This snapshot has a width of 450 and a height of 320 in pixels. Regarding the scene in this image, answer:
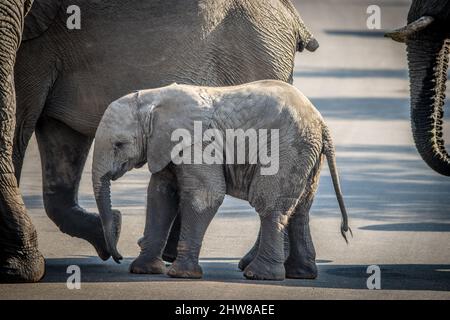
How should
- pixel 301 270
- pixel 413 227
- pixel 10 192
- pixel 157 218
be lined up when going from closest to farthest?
pixel 10 192 → pixel 157 218 → pixel 301 270 → pixel 413 227

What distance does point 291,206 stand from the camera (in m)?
11.8

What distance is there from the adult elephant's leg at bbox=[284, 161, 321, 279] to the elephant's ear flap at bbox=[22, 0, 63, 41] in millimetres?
2135

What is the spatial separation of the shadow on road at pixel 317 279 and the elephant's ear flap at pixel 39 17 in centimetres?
159

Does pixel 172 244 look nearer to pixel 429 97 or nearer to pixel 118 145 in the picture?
pixel 118 145

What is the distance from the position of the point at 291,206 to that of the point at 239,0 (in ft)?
6.11

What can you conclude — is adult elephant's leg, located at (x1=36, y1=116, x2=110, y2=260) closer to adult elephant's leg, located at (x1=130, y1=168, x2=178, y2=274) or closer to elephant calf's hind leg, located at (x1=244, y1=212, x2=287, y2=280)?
adult elephant's leg, located at (x1=130, y1=168, x2=178, y2=274)

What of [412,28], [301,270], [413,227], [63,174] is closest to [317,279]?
[301,270]

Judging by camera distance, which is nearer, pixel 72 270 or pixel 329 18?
pixel 72 270

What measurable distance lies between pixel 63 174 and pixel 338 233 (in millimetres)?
2287

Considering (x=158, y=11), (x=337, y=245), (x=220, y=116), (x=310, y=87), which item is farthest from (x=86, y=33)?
(x=310, y=87)

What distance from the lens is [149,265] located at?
11.9 metres

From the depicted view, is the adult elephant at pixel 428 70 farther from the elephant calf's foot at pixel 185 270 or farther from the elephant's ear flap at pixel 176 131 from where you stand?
the elephant calf's foot at pixel 185 270

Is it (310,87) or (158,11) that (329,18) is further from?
(158,11)
